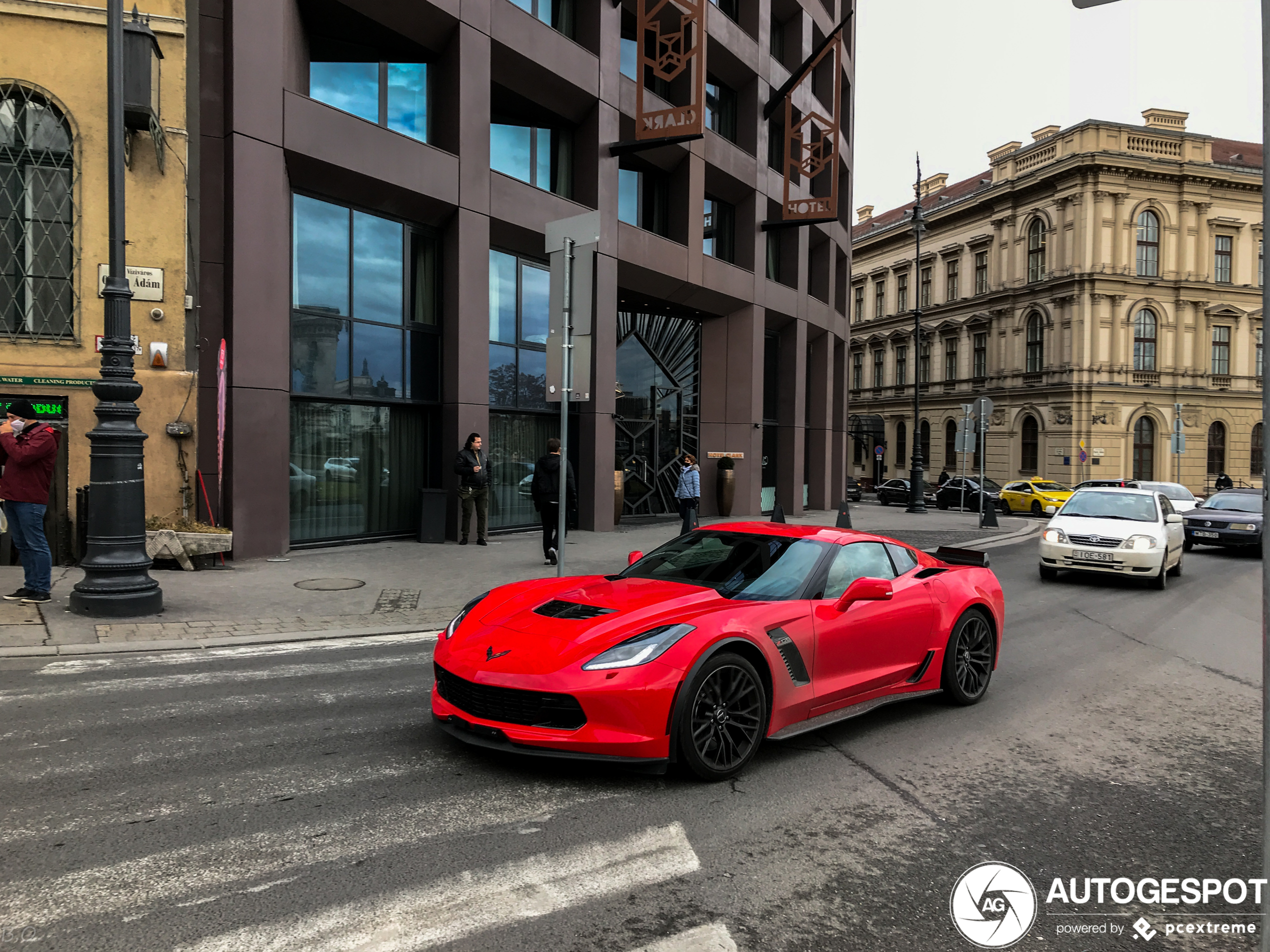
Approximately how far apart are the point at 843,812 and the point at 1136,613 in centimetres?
848

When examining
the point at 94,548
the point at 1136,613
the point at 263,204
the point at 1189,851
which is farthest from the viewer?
the point at 263,204

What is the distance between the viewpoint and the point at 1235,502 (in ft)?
65.5

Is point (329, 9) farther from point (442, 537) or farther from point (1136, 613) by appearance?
point (1136, 613)

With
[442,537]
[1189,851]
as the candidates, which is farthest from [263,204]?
[1189,851]

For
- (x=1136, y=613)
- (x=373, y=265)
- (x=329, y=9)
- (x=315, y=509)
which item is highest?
(x=329, y=9)

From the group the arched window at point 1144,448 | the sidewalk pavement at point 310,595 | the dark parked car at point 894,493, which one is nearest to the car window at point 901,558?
the sidewalk pavement at point 310,595

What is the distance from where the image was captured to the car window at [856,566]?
5.34 meters

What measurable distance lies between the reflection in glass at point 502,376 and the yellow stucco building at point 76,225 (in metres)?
6.20

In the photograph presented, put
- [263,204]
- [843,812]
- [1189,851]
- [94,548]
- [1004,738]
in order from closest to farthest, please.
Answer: [1189,851] < [843,812] < [1004,738] < [94,548] < [263,204]

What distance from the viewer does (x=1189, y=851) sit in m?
3.75

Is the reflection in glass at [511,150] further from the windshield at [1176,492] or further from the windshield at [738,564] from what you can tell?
the windshield at [1176,492]

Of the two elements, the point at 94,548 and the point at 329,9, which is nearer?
the point at 94,548

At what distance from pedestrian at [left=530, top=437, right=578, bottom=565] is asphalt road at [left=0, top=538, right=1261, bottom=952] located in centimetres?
688

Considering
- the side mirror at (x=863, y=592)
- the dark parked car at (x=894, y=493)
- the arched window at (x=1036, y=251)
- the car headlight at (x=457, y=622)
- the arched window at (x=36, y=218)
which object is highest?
the arched window at (x=1036, y=251)
